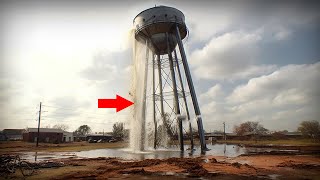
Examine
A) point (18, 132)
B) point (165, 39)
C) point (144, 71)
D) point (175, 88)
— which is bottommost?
point (18, 132)

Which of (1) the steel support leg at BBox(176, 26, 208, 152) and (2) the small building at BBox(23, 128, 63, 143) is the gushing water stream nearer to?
(1) the steel support leg at BBox(176, 26, 208, 152)

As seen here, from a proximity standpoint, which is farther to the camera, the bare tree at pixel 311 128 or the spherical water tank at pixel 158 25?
the bare tree at pixel 311 128

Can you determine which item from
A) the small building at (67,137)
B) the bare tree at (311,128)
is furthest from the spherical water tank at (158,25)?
the bare tree at (311,128)

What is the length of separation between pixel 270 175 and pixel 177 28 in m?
21.1

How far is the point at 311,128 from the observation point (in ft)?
218

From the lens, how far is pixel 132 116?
30875mm

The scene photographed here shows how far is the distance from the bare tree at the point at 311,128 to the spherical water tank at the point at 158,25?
53001 mm

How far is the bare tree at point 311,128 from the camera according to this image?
6481cm

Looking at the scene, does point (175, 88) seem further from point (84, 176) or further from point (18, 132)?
point (18, 132)

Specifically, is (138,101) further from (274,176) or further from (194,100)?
(274,176)

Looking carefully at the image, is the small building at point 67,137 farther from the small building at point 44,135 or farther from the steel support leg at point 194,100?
the steel support leg at point 194,100

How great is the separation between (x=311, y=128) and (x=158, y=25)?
192 ft

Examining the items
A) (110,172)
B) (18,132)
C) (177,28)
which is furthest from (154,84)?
(18,132)

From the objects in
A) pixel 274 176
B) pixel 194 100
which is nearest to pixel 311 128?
pixel 194 100
